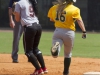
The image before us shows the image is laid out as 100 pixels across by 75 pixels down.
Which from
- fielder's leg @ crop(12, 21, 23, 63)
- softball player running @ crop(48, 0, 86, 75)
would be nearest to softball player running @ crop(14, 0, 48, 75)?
softball player running @ crop(48, 0, 86, 75)

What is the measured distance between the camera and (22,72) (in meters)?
9.09

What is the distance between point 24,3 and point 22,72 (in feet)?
5.07

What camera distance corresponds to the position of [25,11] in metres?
8.60

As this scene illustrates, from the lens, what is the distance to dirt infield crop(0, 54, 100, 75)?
919 centimetres

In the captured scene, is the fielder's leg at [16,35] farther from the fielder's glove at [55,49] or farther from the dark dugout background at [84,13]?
the dark dugout background at [84,13]

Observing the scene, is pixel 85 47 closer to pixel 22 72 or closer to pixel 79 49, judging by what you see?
pixel 79 49

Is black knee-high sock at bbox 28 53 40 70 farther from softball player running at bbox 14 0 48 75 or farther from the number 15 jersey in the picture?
the number 15 jersey

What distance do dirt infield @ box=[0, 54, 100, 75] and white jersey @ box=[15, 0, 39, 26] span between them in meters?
1.17

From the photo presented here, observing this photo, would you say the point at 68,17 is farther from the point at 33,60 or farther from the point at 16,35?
the point at 16,35

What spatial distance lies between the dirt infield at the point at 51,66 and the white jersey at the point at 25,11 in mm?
1172

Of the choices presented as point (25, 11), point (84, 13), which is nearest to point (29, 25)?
point (25, 11)

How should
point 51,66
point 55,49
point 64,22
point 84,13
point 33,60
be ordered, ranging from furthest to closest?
point 84,13, point 51,66, point 33,60, point 64,22, point 55,49

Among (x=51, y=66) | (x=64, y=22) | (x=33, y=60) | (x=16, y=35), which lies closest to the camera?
(x=64, y=22)

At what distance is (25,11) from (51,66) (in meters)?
2.17
